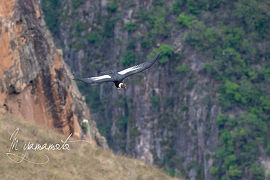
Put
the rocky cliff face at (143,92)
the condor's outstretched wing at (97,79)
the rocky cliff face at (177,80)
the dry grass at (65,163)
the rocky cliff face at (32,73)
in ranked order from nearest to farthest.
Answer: the condor's outstretched wing at (97,79)
the dry grass at (65,163)
the rocky cliff face at (32,73)
the rocky cliff face at (177,80)
the rocky cliff face at (143,92)

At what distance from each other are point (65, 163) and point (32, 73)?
6158mm

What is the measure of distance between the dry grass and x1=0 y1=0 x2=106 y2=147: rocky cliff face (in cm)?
200

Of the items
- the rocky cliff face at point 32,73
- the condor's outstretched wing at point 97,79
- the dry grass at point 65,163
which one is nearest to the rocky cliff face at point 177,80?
the rocky cliff face at point 32,73

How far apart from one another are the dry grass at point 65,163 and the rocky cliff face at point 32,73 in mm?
2003

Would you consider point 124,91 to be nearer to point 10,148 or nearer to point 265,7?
point 265,7

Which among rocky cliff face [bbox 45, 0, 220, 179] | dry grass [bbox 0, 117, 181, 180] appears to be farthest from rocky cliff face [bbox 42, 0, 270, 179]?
dry grass [bbox 0, 117, 181, 180]

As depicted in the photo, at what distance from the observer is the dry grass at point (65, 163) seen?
2830 cm

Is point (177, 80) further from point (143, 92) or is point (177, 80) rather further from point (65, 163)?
point (65, 163)

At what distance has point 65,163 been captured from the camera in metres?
30.4

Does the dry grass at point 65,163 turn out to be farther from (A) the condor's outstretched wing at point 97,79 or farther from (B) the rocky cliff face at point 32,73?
(A) the condor's outstretched wing at point 97,79

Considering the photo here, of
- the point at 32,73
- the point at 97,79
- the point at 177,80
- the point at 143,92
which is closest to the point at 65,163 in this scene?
the point at 97,79

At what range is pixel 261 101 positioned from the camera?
311 ft

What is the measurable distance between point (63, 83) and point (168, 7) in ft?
238

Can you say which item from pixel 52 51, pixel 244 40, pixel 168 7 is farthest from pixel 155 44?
pixel 52 51
